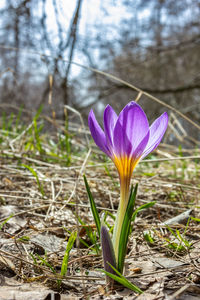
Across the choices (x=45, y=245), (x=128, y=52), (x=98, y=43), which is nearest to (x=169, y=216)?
(x=45, y=245)

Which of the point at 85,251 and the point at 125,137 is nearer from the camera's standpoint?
the point at 125,137

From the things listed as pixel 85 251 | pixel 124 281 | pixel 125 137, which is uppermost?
pixel 125 137

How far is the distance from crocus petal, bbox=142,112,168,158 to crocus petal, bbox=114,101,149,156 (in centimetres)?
5

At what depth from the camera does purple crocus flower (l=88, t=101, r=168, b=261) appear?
83cm

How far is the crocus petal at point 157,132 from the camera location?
2.85 feet

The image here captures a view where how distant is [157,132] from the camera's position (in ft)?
2.91

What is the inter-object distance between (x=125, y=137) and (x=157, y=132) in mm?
110

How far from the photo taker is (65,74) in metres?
4.52

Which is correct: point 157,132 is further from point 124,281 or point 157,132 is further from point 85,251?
point 85,251

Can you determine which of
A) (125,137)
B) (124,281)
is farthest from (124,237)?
(125,137)

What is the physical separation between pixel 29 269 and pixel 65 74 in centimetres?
384

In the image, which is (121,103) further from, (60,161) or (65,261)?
(65,261)

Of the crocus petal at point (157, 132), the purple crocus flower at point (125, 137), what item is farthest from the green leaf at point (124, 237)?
the crocus petal at point (157, 132)

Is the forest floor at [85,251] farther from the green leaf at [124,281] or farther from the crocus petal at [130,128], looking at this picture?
the crocus petal at [130,128]
